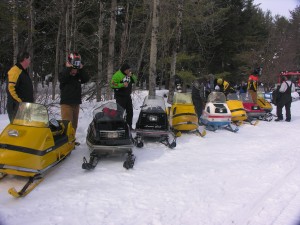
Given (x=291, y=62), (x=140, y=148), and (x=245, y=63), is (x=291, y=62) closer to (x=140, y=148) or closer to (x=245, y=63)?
(x=245, y=63)

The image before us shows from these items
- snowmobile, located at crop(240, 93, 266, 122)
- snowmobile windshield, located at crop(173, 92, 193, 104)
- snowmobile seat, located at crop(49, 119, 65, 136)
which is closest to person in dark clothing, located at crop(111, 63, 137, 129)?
snowmobile windshield, located at crop(173, 92, 193, 104)

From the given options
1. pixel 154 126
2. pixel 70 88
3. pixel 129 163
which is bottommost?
pixel 129 163

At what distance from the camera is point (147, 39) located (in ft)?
57.4

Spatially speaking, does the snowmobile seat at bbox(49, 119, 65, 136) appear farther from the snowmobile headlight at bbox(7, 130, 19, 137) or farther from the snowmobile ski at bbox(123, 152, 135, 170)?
the snowmobile ski at bbox(123, 152, 135, 170)

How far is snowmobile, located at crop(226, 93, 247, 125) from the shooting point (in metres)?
9.55

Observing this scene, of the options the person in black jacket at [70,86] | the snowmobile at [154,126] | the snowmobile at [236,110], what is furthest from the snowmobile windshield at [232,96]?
the person in black jacket at [70,86]

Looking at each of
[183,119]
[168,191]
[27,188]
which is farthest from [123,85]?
[27,188]

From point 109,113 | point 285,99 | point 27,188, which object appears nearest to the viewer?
point 27,188

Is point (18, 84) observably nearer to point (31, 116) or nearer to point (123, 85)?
point (31, 116)

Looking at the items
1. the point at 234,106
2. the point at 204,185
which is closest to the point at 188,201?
the point at 204,185

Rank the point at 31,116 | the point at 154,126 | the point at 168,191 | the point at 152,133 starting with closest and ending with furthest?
the point at 168,191, the point at 31,116, the point at 152,133, the point at 154,126

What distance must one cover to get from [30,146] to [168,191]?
1927 mm

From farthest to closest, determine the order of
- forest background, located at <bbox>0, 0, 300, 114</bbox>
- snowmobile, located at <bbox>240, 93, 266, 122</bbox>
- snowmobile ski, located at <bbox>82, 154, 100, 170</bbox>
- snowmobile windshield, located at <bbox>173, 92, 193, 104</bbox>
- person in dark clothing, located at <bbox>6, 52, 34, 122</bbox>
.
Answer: forest background, located at <bbox>0, 0, 300, 114</bbox>
snowmobile, located at <bbox>240, 93, 266, 122</bbox>
snowmobile windshield, located at <bbox>173, 92, 193, 104</bbox>
person in dark clothing, located at <bbox>6, 52, 34, 122</bbox>
snowmobile ski, located at <bbox>82, 154, 100, 170</bbox>

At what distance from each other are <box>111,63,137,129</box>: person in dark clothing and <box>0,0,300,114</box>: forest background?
2840mm
